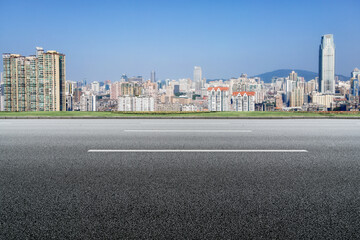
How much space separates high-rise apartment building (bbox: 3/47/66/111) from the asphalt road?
1126 inches

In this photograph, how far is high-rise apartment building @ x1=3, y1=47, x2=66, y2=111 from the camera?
103ft

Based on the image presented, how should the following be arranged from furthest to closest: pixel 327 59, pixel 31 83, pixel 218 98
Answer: pixel 327 59, pixel 218 98, pixel 31 83

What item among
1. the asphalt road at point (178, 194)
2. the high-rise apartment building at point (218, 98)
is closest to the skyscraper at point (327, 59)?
the high-rise apartment building at point (218, 98)

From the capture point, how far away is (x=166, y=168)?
4566 mm

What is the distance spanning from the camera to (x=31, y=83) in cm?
3216

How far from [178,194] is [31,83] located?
109 ft

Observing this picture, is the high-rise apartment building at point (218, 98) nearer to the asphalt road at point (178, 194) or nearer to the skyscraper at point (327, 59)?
the asphalt road at point (178, 194)

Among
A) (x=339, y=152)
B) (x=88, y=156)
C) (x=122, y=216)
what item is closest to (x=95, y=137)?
(x=88, y=156)

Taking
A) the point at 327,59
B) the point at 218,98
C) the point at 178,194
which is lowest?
the point at 178,194

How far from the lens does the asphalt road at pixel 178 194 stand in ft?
8.55

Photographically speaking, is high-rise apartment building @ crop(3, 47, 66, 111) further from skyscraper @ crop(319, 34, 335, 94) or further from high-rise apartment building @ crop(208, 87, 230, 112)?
skyscraper @ crop(319, 34, 335, 94)

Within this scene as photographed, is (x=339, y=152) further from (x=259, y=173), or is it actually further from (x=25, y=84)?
(x=25, y=84)

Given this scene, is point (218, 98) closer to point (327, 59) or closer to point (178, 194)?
point (178, 194)

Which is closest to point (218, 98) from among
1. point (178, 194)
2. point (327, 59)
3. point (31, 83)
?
point (31, 83)
